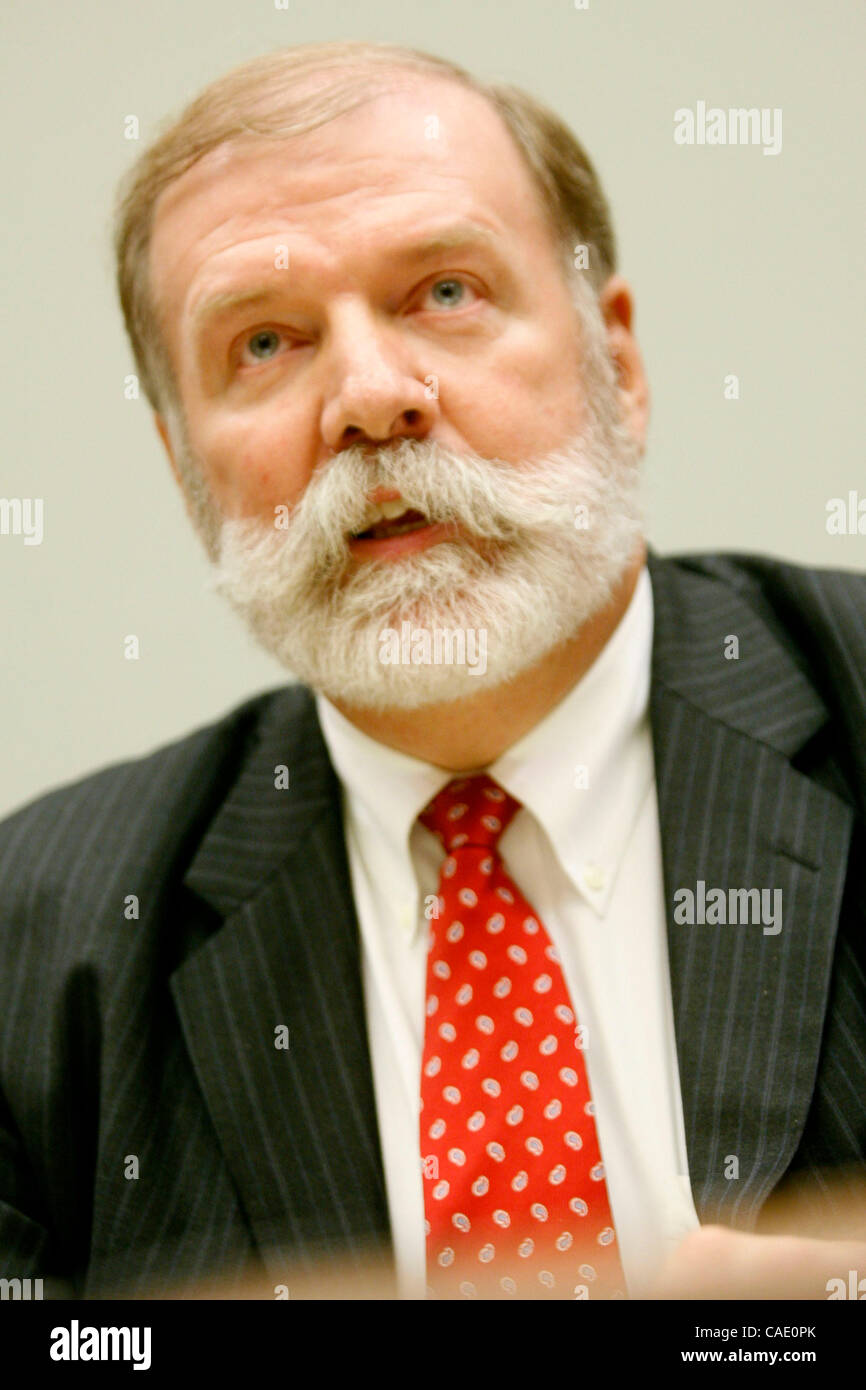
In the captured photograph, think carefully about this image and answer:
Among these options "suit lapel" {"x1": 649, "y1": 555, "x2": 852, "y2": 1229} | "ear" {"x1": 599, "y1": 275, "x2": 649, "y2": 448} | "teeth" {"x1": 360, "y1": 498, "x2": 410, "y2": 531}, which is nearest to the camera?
"suit lapel" {"x1": 649, "y1": 555, "x2": 852, "y2": 1229}

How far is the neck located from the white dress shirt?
14 mm

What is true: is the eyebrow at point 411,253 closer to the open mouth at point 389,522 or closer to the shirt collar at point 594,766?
the open mouth at point 389,522

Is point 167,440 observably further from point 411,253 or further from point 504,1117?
point 504,1117

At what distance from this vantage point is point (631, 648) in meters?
1.34

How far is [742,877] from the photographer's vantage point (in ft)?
3.87

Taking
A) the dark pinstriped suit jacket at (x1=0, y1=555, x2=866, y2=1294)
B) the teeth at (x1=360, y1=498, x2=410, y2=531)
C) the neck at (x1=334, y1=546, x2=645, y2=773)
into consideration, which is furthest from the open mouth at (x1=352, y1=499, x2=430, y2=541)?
the dark pinstriped suit jacket at (x1=0, y1=555, x2=866, y2=1294)

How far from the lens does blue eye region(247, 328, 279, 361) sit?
127cm

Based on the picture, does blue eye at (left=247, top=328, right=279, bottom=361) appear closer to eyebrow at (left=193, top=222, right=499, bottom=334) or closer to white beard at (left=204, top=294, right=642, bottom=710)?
eyebrow at (left=193, top=222, right=499, bottom=334)

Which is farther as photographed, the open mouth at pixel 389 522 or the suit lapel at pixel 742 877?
the open mouth at pixel 389 522

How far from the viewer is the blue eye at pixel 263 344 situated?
127 cm

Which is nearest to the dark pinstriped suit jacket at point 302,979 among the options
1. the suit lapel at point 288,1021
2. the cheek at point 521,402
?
the suit lapel at point 288,1021

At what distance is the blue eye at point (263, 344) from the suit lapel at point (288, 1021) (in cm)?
42

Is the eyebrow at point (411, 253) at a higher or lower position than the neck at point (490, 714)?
higher

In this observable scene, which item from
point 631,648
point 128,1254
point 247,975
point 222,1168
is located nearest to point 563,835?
point 631,648
